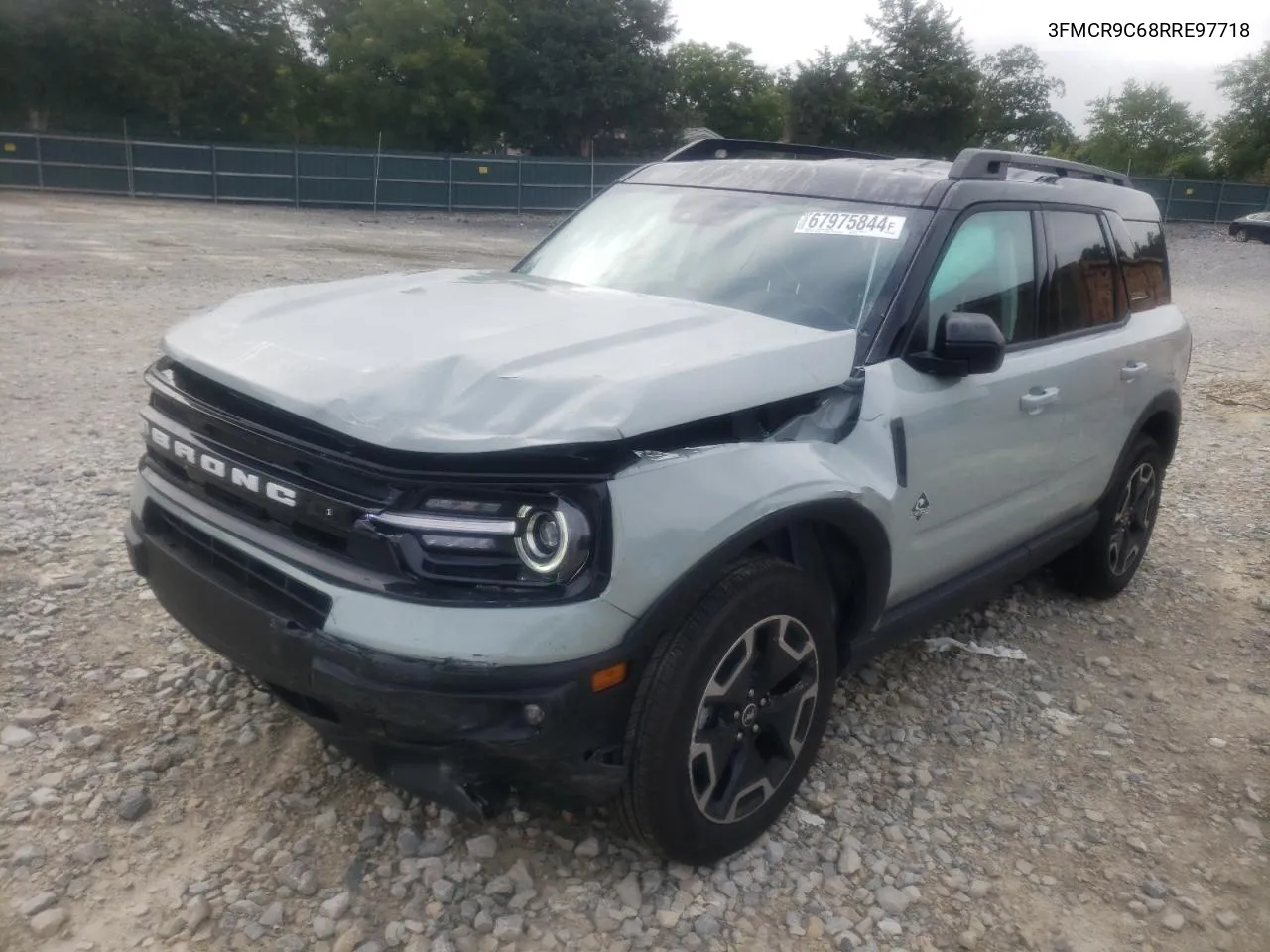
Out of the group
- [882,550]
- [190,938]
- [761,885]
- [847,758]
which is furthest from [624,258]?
[190,938]

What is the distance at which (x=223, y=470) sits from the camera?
2695mm

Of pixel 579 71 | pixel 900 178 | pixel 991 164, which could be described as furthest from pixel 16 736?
pixel 579 71

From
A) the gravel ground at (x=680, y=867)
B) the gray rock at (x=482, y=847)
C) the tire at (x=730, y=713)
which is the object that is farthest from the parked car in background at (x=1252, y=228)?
the gray rock at (x=482, y=847)

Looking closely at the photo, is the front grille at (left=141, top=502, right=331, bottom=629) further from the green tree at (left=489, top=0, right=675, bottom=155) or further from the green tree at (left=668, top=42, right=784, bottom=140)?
the green tree at (left=668, top=42, right=784, bottom=140)

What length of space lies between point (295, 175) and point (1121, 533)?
2971cm

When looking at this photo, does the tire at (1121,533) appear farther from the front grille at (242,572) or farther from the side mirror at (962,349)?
the front grille at (242,572)

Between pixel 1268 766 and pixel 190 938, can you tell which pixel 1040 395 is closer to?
pixel 1268 766

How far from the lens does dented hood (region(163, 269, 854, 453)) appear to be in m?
2.38

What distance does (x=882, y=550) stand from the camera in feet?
10.3

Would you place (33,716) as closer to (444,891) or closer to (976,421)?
(444,891)

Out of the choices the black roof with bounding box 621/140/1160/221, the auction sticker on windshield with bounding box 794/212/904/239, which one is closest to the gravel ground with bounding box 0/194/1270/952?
the auction sticker on windshield with bounding box 794/212/904/239

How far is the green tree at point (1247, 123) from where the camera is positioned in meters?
53.4

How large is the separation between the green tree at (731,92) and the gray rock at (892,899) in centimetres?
5814

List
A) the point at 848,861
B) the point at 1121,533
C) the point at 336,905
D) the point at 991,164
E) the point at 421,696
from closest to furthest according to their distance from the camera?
the point at 421,696 < the point at 336,905 < the point at 848,861 < the point at 991,164 < the point at 1121,533
